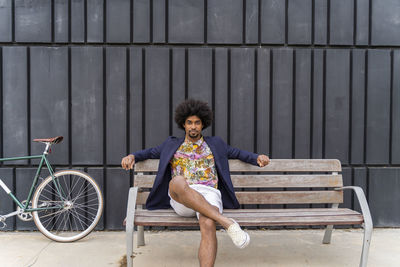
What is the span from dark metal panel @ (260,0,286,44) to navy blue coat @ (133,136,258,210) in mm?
1752

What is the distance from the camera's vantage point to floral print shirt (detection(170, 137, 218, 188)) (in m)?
3.21

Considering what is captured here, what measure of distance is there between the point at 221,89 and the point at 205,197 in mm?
1740

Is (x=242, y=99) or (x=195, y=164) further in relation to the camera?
(x=242, y=99)

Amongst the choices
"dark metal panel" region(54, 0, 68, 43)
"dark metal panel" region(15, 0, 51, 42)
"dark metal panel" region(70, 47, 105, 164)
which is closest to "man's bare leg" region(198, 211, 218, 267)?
"dark metal panel" region(70, 47, 105, 164)

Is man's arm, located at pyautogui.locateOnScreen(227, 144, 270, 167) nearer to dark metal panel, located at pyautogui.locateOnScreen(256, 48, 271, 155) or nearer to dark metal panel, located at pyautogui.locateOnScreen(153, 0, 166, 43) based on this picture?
dark metal panel, located at pyautogui.locateOnScreen(256, 48, 271, 155)

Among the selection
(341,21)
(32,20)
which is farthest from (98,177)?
(341,21)

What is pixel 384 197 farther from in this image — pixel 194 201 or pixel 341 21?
pixel 194 201

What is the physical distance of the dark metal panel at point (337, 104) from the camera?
438cm

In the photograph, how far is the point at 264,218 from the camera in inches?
117

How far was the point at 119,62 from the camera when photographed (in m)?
4.27

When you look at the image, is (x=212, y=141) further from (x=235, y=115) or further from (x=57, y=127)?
(x=57, y=127)

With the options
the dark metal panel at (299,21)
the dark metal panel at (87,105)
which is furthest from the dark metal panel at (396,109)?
the dark metal panel at (87,105)

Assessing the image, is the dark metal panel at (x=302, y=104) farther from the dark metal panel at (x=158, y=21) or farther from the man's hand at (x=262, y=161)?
the dark metal panel at (x=158, y=21)

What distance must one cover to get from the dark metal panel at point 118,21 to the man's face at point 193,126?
64.8 inches
